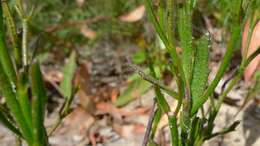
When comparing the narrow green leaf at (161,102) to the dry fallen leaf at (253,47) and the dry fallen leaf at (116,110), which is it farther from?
the dry fallen leaf at (116,110)

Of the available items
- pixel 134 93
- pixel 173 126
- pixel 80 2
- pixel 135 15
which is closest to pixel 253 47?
pixel 134 93

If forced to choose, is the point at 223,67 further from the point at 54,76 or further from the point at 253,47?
the point at 54,76

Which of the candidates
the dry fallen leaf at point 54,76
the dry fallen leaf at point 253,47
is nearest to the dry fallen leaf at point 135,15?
the dry fallen leaf at point 54,76

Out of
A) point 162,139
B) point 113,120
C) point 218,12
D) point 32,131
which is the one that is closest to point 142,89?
point 113,120

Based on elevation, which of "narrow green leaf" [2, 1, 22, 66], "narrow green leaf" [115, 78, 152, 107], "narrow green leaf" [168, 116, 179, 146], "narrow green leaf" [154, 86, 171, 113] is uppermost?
"narrow green leaf" [2, 1, 22, 66]

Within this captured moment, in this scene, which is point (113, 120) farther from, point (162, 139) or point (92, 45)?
point (92, 45)

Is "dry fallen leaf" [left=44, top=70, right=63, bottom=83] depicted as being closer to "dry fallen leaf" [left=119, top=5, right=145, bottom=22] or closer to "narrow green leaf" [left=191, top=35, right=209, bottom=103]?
"dry fallen leaf" [left=119, top=5, right=145, bottom=22]

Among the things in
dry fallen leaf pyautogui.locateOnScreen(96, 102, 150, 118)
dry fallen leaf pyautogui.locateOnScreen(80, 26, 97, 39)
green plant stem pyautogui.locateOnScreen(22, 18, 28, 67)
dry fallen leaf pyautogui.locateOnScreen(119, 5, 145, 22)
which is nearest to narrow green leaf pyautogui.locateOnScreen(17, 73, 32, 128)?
green plant stem pyautogui.locateOnScreen(22, 18, 28, 67)
